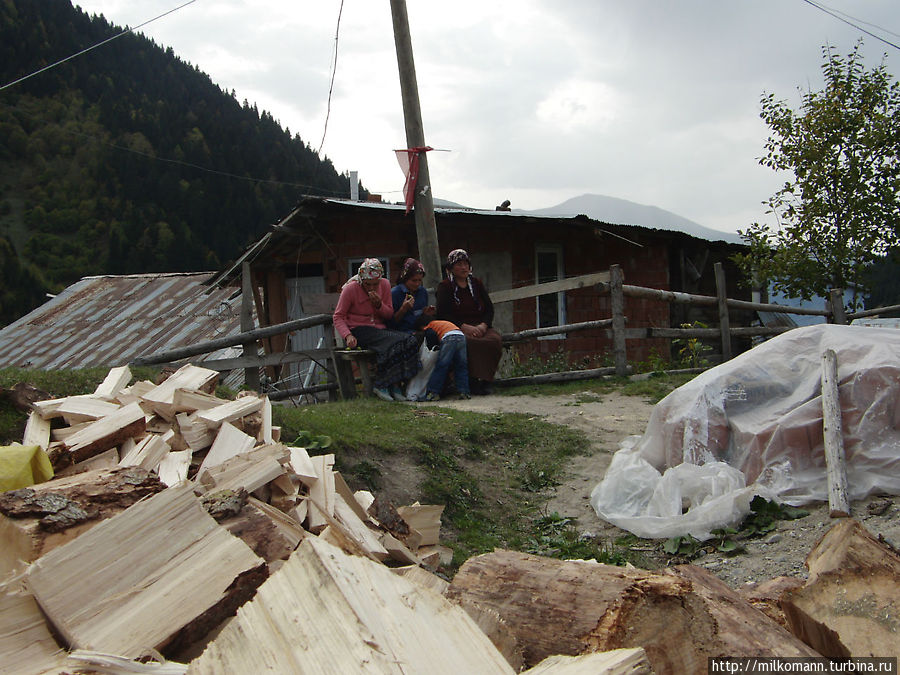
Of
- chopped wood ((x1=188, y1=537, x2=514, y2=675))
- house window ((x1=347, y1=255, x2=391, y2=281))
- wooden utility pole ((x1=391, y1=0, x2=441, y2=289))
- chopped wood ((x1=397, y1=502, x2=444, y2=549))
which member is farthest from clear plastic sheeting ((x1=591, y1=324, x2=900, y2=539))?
house window ((x1=347, y1=255, x2=391, y2=281))

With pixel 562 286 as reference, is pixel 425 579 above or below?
below

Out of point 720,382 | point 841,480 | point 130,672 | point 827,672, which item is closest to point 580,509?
point 720,382

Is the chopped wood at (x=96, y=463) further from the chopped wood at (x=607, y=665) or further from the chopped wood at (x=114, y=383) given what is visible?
the chopped wood at (x=607, y=665)

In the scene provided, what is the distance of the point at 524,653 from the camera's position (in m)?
1.79

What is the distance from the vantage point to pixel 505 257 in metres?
11.7

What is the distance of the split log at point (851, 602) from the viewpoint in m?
1.64

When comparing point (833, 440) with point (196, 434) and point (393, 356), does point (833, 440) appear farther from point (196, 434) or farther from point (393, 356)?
point (393, 356)

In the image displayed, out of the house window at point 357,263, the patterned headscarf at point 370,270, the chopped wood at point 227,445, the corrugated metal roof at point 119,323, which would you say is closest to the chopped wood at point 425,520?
the chopped wood at point 227,445

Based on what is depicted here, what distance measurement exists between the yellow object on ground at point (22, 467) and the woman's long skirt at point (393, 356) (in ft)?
15.2

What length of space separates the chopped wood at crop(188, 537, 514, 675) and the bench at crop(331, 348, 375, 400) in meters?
5.70

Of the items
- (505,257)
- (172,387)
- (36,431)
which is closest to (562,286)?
(505,257)

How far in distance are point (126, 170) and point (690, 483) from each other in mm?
46513

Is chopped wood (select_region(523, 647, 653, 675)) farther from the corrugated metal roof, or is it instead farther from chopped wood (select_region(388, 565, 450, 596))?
the corrugated metal roof

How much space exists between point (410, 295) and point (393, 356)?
2.60 feet
